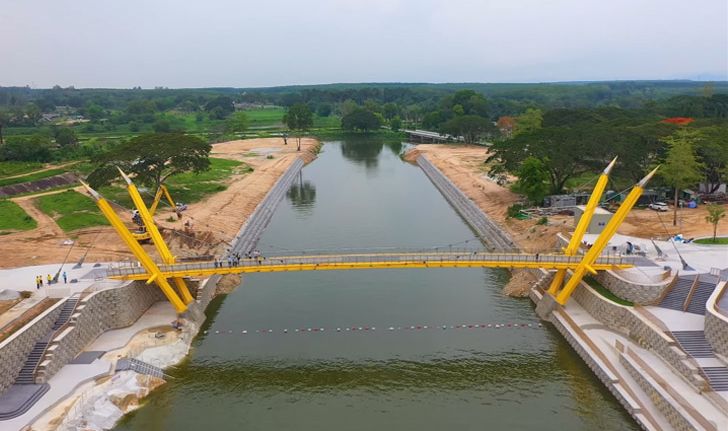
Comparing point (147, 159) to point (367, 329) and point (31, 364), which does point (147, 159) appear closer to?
point (31, 364)

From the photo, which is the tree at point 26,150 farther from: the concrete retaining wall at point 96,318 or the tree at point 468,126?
the tree at point 468,126

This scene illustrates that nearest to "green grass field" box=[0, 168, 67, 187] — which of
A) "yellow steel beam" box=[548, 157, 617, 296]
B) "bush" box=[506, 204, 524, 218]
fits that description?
"bush" box=[506, 204, 524, 218]

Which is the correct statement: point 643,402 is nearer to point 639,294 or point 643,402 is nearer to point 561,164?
point 639,294

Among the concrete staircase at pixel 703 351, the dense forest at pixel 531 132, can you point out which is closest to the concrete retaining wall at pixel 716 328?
the concrete staircase at pixel 703 351

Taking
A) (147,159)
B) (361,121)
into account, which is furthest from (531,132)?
(361,121)

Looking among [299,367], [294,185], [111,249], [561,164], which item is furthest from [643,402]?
[294,185]

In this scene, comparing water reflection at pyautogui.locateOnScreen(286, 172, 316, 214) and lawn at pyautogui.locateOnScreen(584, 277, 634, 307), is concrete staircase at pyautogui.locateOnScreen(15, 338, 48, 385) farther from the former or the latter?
water reflection at pyautogui.locateOnScreen(286, 172, 316, 214)
